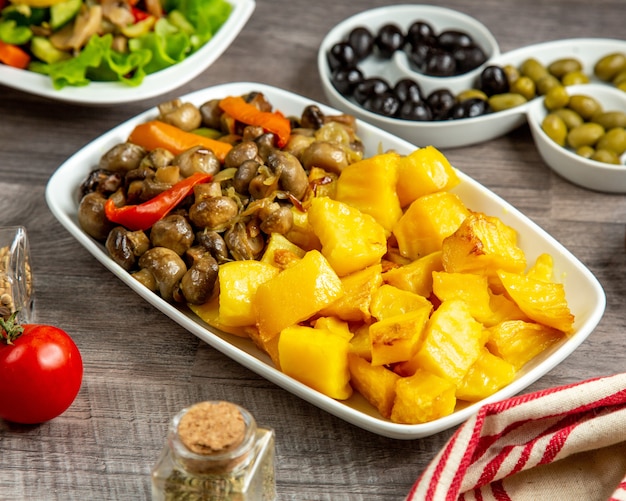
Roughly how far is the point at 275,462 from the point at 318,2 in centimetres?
260

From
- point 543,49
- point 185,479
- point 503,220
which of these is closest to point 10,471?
point 185,479

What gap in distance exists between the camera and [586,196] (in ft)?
9.82

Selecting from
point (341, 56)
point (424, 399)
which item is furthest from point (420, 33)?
point (424, 399)

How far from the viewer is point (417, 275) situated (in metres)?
2.24

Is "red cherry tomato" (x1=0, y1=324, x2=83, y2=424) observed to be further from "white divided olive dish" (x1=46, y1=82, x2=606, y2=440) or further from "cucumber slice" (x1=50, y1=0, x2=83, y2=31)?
"cucumber slice" (x1=50, y1=0, x2=83, y2=31)

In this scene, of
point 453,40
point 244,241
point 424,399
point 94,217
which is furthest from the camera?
point 453,40

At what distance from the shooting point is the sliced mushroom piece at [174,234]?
235 centimetres

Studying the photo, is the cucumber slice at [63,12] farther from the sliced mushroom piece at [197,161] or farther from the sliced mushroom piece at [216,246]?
the sliced mushroom piece at [216,246]

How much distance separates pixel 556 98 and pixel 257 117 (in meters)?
1.16

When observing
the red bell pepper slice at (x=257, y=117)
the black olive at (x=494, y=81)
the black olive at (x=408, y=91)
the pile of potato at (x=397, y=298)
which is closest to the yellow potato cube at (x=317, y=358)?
the pile of potato at (x=397, y=298)

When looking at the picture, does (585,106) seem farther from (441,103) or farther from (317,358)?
(317,358)

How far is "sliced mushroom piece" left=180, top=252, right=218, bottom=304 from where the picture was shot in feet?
7.36

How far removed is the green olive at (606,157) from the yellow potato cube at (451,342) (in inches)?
46.9

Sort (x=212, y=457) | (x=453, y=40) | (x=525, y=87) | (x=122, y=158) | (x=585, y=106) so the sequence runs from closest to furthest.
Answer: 1. (x=212, y=457)
2. (x=122, y=158)
3. (x=585, y=106)
4. (x=525, y=87)
5. (x=453, y=40)
